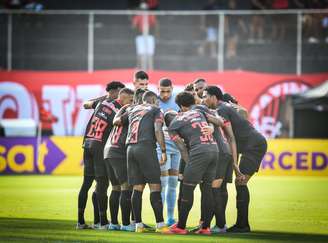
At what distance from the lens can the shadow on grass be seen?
43.2ft

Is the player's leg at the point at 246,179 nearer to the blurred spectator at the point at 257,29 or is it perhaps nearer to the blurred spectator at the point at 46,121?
the blurred spectator at the point at 257,29

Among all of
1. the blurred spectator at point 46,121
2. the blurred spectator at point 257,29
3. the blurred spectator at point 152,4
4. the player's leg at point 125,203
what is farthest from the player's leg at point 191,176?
the blurred spectator at point 152,4

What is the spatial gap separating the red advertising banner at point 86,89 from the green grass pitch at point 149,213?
3757mm

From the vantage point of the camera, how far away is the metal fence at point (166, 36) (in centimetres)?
2994

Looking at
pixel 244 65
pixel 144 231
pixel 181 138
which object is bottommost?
pixel 144 231

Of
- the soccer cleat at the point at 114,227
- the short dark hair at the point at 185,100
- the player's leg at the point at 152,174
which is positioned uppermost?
the short dark hair at the point at 185,100

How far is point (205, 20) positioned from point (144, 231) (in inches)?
656

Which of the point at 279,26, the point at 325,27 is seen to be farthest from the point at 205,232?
the point at 325,27

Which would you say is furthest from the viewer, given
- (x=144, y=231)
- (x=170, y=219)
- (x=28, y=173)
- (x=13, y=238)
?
(x=28, y=173)

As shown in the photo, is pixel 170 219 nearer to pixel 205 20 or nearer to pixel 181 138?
pixel 181 138

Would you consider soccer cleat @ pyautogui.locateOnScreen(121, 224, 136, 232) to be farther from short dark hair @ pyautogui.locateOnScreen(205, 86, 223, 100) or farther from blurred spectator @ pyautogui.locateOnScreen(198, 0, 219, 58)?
blurred spectator @ pyautogui.locateOnScreen(198, 0, 219, 58)

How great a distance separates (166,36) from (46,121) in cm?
476

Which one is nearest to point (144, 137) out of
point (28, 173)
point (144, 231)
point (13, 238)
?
point (144, 231)

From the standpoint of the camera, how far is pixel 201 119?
1395 centimetres
